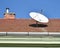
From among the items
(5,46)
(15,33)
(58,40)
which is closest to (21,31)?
(15,33)

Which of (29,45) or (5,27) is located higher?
(5,27)

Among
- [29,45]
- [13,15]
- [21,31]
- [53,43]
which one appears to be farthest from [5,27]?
[13,15]

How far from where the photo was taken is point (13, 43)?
26.5 ft

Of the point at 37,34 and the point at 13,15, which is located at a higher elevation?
the point at 13,15

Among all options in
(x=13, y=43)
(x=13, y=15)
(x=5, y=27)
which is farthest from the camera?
(x=13, y=15)

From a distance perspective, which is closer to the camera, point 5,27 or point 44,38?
point 44,38

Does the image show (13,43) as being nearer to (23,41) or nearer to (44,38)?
(23,41)

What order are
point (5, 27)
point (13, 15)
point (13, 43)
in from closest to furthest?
point (13, 43) → point (5, 27) → point (13, 15)

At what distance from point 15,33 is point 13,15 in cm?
699

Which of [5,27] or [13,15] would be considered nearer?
[5,27]

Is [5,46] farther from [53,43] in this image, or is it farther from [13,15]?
[13,15]

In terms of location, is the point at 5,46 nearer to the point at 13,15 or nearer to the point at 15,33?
the point at 15,33

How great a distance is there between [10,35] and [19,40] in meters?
0.38

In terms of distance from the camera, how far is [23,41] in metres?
8.09
